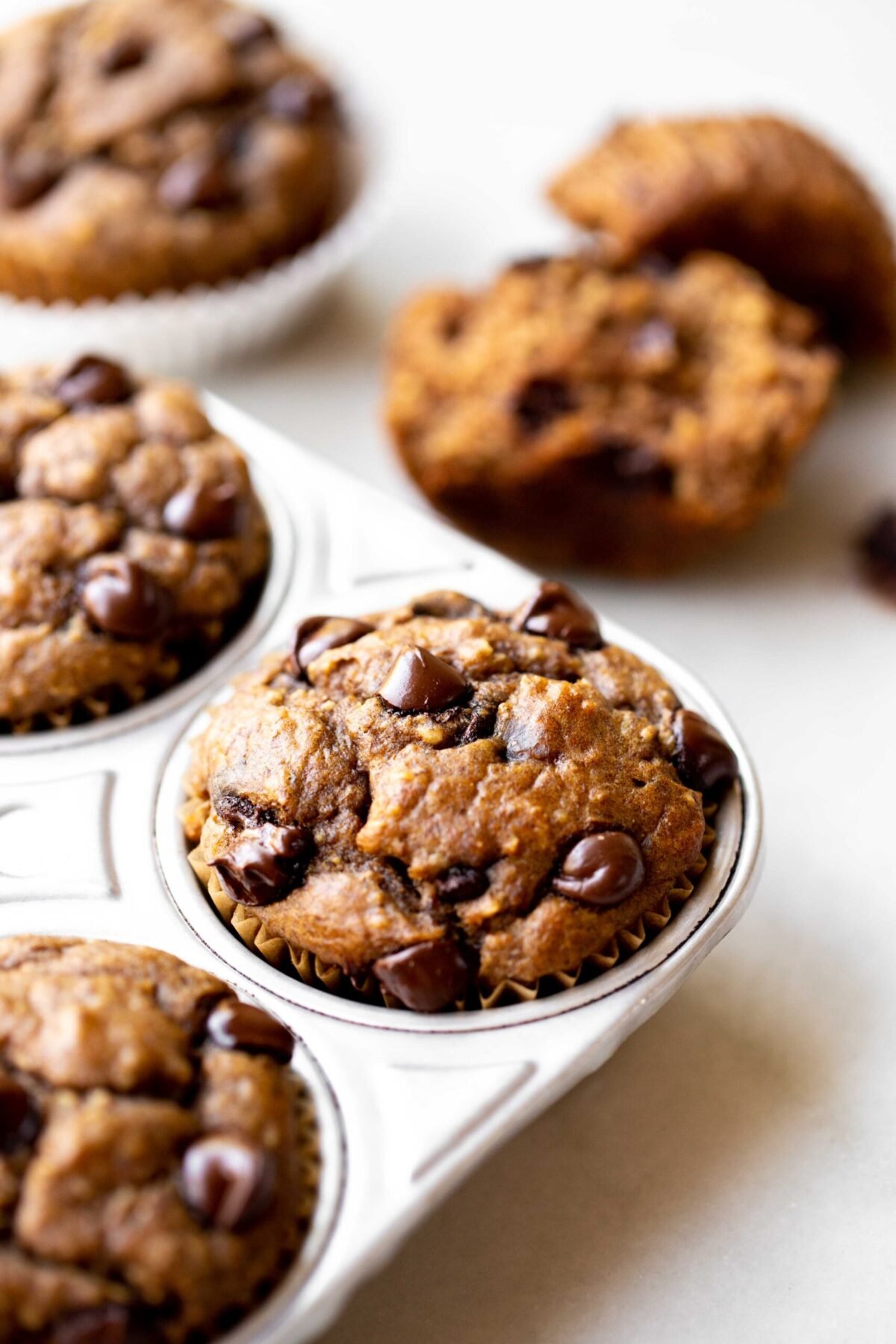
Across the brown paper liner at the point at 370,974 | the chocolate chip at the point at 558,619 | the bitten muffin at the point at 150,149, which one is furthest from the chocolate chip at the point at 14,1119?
the bitten muffin at the point at 150,149

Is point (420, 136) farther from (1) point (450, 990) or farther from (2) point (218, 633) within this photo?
(1) point (450, 990)

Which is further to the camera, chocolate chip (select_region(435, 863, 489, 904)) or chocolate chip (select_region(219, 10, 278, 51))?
chocolate chip (select_region(219, 10, 278, 51))

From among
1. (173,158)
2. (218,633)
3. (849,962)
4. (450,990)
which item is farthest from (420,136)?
(450,990)

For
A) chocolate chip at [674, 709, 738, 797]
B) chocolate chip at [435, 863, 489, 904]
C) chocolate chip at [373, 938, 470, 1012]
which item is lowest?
chocolate chip at [373, 938, 470, 1012]

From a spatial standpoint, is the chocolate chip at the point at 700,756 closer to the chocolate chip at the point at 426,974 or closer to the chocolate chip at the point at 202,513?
the chocolate chip at the point at 426,974

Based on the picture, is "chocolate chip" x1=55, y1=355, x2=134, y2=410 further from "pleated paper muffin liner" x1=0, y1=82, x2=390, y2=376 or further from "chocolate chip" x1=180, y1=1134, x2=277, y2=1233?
"chocolate chip" x1=180, y1=1134, x2=277, y2=1233

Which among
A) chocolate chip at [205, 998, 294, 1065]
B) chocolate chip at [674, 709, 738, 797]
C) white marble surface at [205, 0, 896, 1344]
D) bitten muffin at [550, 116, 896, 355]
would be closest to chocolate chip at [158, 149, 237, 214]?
white marble surface at [205, 0, 896, 1344]
